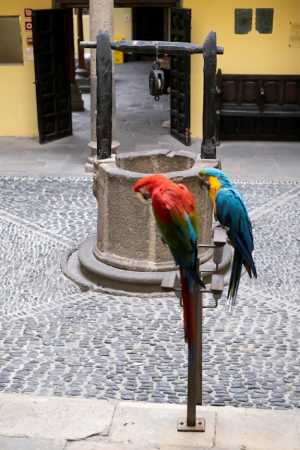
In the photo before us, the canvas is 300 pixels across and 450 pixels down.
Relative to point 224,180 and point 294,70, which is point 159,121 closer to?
point 294,70

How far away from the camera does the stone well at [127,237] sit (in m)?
6.52

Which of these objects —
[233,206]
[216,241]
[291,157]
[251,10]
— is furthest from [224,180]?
[251,10]

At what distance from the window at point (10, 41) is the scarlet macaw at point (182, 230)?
8.82m

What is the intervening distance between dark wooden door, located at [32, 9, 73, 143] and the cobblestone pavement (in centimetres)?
401

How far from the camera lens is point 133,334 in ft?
19.1

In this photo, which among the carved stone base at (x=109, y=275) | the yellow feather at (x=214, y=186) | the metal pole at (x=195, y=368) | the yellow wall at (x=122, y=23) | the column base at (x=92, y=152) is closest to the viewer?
the metal pole at (x=195, y=368)

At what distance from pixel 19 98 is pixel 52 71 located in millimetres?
924

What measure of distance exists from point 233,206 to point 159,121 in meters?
9.32

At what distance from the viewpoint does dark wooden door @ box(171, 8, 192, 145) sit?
11188 mm

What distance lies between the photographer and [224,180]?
4.66m

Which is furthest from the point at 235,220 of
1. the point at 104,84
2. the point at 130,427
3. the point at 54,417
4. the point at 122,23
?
the point at 122,23

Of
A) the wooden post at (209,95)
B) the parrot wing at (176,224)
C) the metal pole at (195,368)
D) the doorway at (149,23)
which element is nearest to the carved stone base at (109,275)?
the wooden post at (209,95)

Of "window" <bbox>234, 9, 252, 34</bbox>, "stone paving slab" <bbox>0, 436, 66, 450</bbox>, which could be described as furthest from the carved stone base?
"window" <bbox>234, 9, 252, 34</bbox>

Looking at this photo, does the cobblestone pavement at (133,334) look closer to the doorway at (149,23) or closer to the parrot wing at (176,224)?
the parrot wing at (176,224)
